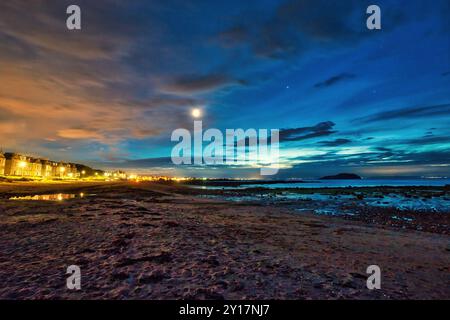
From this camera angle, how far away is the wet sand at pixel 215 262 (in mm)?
5664

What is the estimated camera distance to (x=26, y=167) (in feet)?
437

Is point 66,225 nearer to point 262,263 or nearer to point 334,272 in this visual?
point 262,263

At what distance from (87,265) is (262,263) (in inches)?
204

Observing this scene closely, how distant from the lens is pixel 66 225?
499 inches

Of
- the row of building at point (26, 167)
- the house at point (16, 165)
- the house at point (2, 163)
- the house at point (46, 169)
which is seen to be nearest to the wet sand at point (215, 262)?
the house at point (2, 163)

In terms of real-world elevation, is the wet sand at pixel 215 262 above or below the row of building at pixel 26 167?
below

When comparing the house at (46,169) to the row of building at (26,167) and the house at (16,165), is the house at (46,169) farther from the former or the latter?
the house at (16,165)

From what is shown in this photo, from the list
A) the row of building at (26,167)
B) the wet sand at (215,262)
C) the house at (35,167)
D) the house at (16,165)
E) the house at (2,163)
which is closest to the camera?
the wet sand at (215,262)

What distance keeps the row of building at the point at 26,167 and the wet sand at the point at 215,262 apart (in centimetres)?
14114

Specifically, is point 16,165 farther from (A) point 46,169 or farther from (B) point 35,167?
(A) point 46,169

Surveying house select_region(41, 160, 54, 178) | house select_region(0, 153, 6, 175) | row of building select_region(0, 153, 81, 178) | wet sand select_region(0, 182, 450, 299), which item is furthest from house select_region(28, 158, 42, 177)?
wet sand select_region(0, 182, 450, 299)

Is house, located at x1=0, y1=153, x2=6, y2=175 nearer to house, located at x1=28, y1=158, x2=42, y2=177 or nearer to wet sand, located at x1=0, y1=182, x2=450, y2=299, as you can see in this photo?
house, located at x1=28, y1=158, x2=42, y2=177

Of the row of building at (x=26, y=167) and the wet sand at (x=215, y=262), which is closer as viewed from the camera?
the wet sand at (x=215, y=262)
